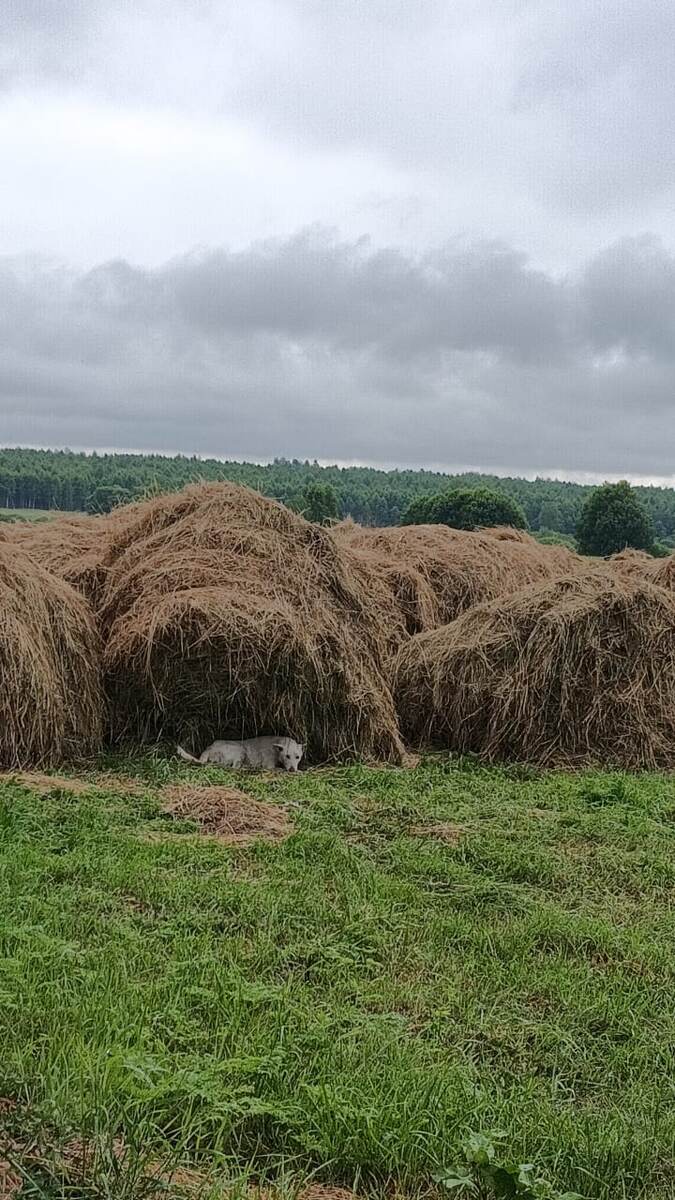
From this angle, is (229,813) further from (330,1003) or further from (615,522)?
(615,522)

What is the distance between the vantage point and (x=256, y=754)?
328 inches

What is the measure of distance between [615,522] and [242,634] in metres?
32.3

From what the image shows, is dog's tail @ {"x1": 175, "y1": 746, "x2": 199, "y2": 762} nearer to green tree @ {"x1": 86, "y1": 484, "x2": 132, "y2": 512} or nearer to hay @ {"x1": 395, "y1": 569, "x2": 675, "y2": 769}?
hay @ {"x1": 395, "y1": 569, "x2": 675, "y2": 769}

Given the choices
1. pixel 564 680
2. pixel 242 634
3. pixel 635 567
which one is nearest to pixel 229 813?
pixel 242 634

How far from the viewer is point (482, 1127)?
2.69 metres

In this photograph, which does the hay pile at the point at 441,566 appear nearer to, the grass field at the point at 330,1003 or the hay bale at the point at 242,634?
the hay bale at the point at 242,634

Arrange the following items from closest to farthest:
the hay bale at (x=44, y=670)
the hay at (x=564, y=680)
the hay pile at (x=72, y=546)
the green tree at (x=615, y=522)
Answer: the hay bale at (x=44, y=670)
the hay at (x=564, y=680)
the hay pile at (x=72, y=546)
the green tree at (x=615, y=522)

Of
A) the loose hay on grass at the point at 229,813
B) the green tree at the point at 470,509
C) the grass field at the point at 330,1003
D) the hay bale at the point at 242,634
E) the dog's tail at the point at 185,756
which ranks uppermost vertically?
the green tree at the point at 470,509

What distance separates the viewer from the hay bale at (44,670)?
7.78 metres

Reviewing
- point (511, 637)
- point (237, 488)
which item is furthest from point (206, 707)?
point (511, 637)

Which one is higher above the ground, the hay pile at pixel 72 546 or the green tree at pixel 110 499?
the green tree at pixel 110 499

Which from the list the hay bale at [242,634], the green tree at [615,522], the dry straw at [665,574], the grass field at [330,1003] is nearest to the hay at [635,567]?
the dry straw at [665,574]

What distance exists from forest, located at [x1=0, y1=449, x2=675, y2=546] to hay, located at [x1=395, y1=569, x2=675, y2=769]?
2.61 m

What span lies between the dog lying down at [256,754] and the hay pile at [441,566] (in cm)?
327
